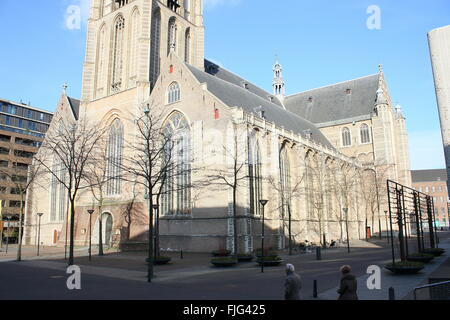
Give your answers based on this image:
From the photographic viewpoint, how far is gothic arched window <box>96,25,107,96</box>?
4800cm

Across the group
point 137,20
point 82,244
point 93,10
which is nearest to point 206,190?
point 82,244

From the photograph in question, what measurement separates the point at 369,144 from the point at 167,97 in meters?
39.0

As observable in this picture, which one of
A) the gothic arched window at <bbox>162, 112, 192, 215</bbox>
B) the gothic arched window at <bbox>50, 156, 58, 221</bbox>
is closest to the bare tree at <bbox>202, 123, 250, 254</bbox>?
the gothic arched window at <bbox>162, 112, 192, 215</bbox>

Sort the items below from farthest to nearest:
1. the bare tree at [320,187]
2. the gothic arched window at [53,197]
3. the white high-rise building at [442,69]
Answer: the gothic arched window at [53,197], the bare tree at [320,187], the white high-rise building at [442,69]

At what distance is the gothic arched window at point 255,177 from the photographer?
36031mm

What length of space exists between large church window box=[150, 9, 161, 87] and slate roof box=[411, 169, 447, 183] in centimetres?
10787

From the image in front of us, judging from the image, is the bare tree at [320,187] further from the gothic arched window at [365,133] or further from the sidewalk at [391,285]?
the sidewalk at [391,285]

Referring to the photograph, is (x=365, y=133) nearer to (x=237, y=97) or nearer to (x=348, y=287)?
(x=237, y=97)

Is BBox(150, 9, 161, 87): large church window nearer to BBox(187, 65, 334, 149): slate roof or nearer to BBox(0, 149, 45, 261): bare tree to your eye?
BBox(187, 65, 334, 149): slate roof

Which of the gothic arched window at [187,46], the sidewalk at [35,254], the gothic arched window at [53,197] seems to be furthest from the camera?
the gothic arched window at [53,197]

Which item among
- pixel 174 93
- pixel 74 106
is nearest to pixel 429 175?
pixel 174 93

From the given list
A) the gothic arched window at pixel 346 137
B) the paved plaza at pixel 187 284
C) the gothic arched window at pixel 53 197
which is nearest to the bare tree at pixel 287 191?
the paved plaza at pixel 187 284

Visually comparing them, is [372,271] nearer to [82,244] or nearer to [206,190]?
[206,190]

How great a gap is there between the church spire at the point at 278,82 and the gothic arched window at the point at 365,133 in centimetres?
1882
